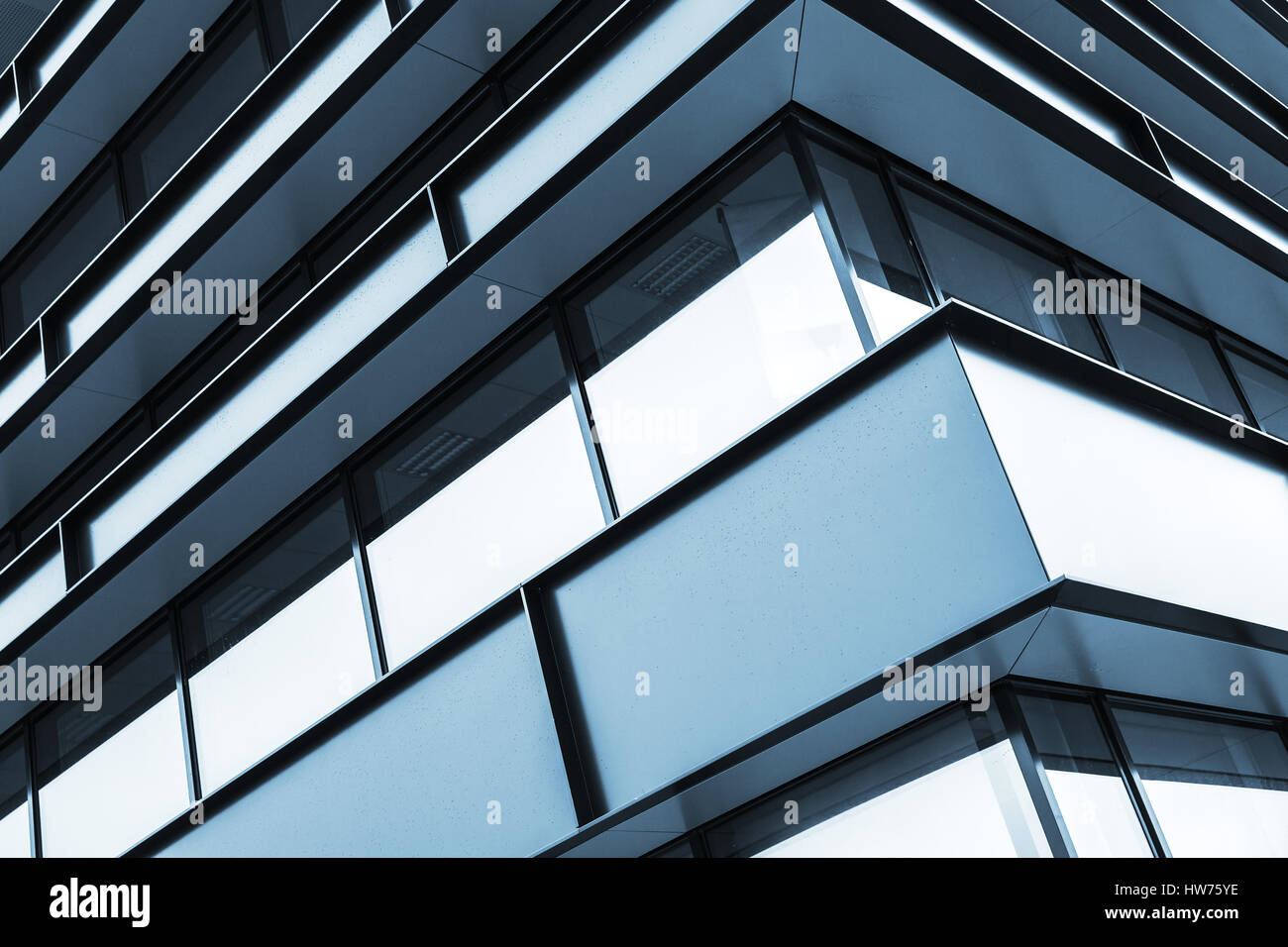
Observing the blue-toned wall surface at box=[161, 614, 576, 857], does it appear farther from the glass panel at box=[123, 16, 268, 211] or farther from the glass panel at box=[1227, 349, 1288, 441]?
the glass panel at box=[123, 16, 268, 211]

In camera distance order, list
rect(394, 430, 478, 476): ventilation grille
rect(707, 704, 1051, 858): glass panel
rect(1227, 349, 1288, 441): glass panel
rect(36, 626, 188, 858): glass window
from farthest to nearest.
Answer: rect(36, 626, 188, 858): glass window, rect(1227, 349, 1288, 441): glass panel, rect(394, 430, 478, 476): ventilation grille, rect(707, 704, 1051, 858): glass panel

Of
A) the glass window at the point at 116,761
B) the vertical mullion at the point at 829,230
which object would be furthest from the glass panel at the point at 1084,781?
the glass window at the point at 116,761

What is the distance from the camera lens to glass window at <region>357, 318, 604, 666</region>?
8234 mm

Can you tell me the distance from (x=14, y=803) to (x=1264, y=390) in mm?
12159

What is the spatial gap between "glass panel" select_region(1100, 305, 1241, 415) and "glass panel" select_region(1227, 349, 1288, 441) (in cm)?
37

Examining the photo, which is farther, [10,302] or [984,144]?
[10,302]

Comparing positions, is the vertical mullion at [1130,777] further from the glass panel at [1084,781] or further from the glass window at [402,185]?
the glass window at [402,185]

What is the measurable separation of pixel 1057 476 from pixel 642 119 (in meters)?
3.16

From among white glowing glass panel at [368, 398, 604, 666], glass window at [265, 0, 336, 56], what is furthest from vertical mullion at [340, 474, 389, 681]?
glass window at [265, 0, 336, 56]

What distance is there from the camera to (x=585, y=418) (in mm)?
8148
